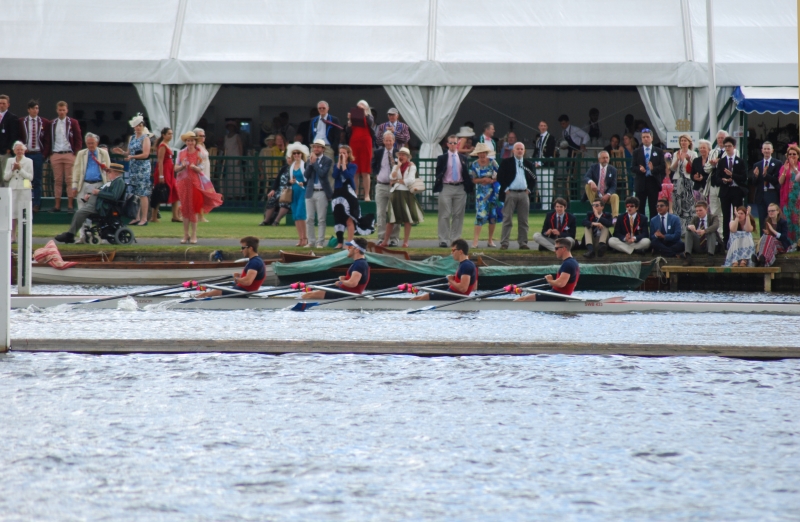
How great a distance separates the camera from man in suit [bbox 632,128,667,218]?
1872 cm

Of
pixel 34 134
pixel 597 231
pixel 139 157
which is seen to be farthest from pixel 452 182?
pixel 34 134

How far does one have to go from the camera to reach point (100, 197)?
19.1m

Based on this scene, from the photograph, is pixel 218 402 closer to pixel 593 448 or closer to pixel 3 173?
pixel 593 448

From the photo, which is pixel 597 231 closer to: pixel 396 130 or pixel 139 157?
pixel 396 130

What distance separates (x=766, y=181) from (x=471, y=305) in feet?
20.2

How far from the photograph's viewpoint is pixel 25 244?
50.5 ft

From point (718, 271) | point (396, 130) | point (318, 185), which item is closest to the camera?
point (718, 271)

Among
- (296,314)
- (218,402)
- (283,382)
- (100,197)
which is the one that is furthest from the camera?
(100,197)

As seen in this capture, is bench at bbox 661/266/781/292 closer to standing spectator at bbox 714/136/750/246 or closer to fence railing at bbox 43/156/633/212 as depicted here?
standing spectator at bbox 714/136/750/246

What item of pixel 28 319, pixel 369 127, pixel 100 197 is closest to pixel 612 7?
pixel 369 127

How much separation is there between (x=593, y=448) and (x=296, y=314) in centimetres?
778

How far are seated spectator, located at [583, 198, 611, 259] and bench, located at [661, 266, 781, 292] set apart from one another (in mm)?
1036

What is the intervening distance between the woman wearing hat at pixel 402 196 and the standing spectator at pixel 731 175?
4.80 metres

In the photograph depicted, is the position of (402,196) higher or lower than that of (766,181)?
lower
